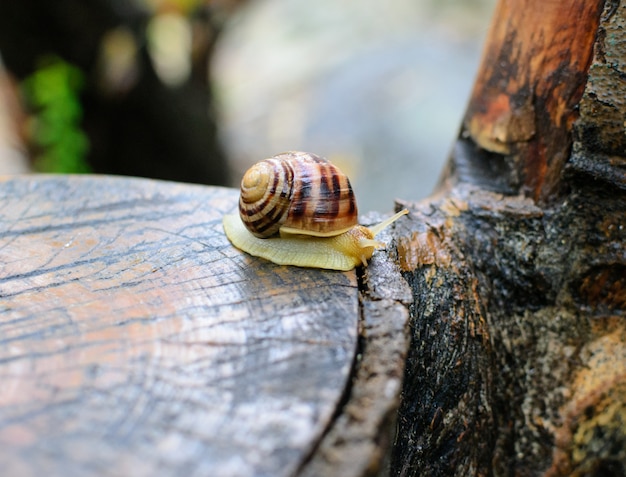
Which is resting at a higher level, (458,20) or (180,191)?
(458,20)

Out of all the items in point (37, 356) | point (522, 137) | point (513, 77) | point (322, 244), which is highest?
point (513, 77)

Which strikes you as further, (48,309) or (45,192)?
(45,192)

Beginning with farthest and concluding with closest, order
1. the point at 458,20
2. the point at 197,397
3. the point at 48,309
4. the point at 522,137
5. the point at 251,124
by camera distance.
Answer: the point at 458,20 → the point at 251,124 → the point at 522,137 → the point at 48,309 → the point at 197,397


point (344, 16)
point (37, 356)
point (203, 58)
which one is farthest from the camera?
point (344, 16)

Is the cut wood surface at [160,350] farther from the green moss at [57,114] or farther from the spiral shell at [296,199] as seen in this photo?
the green moss at [57,114]

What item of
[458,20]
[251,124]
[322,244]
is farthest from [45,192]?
[458,20]

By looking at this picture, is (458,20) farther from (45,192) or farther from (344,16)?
(45,192)

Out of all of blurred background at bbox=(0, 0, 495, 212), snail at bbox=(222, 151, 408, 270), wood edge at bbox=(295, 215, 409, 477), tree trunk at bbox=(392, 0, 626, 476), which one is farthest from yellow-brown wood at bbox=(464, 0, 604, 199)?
blurred background at bbox=(0, 0, 495, 212)
